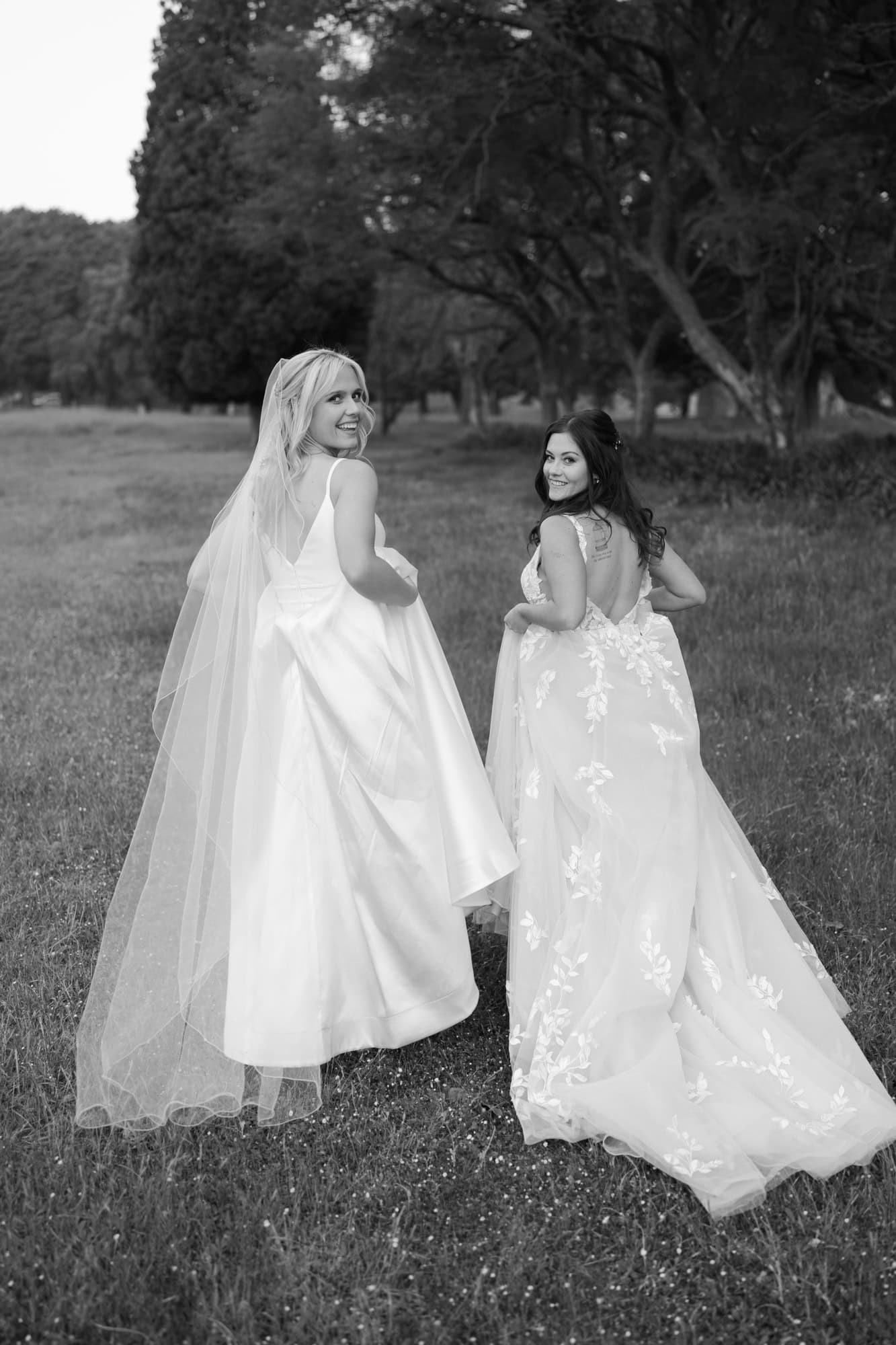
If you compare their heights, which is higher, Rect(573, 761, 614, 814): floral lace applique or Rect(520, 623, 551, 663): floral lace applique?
Rect(520, 623, 551, 663): floral lace applique

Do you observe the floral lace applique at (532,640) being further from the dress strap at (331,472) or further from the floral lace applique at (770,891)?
the floral lace applique at (770,891)

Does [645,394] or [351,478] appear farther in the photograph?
[645,394]

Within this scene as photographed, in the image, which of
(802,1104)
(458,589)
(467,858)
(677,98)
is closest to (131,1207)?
(467,858)

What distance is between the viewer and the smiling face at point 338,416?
393 centimetres

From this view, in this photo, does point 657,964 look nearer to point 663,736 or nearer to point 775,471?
point 663,736

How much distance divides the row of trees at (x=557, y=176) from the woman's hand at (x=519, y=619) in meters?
12.7

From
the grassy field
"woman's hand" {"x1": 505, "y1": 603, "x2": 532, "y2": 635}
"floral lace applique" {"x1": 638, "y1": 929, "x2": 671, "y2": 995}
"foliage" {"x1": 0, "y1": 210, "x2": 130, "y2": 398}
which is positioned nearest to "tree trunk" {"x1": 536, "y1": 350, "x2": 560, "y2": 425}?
the grassy field

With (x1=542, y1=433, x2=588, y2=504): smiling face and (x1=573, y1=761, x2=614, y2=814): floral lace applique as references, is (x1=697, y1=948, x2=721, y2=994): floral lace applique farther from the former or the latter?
(x1=542, y1=433, x2=588, y2=504): smiling face

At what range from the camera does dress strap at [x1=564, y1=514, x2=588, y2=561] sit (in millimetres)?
3971

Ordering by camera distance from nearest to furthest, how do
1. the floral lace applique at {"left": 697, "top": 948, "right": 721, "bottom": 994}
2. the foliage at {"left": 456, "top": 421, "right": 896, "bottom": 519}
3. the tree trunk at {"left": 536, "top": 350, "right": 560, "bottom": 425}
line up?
the floral lace applique at {"left": 697, "top": 948, "right": 721, "bottom": 994}
the foliage at {"left": 456, "top": 421, "right": 896, "bottom": 519}
the tree trunk at {"left": 536, "top": 350, "right": 560, "bottom": 425}

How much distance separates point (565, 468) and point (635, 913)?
1.53 metres

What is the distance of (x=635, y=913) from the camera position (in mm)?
3807

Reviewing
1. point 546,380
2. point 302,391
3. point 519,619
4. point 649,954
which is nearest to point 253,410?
point 546,380

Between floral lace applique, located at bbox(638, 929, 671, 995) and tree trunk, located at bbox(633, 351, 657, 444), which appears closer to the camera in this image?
floral lace applique, located at bbox(638, 929, 671, 995)
